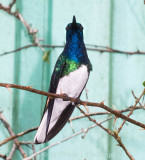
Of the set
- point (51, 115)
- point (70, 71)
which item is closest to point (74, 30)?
point (70, 71)

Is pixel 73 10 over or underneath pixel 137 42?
over

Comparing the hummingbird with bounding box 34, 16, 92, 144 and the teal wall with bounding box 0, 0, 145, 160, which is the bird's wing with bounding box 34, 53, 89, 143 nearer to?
the hummingbird with bounding box 34, 16, 92, 144

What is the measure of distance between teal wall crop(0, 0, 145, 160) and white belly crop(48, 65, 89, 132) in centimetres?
21

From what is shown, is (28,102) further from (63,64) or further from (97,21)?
(97,21)

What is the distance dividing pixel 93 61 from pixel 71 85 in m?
0.30

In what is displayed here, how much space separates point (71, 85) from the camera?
119 cm

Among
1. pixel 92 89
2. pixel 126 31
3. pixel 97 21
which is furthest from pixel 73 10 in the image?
pixel 92 89

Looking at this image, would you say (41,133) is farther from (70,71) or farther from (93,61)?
(93,61)

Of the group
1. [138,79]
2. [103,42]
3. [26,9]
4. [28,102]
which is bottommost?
[28,102]

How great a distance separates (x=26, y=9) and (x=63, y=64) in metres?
0.40

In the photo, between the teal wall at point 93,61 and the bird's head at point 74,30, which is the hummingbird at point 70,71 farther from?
the teal wall at point 93,61

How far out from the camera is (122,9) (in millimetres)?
1467

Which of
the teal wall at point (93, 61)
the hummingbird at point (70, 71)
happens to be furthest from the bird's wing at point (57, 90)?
the teal wall at point (93, 61)

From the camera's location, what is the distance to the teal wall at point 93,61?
4.67 feet
